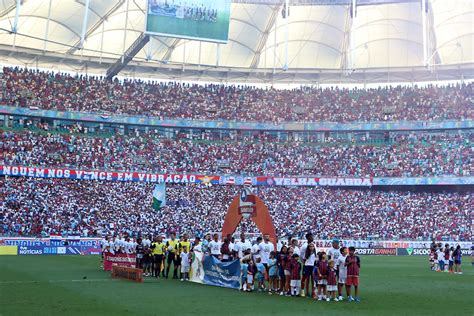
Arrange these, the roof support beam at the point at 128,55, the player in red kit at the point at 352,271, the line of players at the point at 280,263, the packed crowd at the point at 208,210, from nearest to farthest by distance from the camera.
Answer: the player in red kit at the point at 352,271 < the line of players at the point at 280,263 < the packed crowd at the point at 208,210 < the roof support beam at the point at 128,55

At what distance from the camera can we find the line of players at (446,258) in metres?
35.8

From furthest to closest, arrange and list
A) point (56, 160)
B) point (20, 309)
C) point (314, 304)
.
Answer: point (56, 160)
point (314, 304)
point (20, 309)

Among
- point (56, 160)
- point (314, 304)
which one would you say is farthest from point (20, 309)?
point (56, 160)

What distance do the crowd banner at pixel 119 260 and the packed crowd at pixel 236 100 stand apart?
34.9m

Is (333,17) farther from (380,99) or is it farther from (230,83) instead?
(230,83)

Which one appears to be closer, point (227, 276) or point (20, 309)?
point (20, 309)

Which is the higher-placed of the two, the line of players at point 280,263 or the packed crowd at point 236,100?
the packed crowd at point 236,100

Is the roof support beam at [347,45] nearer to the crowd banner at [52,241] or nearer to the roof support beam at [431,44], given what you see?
the roof support beam at [431,44]

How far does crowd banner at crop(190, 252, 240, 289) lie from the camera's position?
24828mm

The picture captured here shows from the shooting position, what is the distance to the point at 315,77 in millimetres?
73375

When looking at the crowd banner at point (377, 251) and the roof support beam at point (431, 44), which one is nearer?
the crowd banner at point (377, 251)

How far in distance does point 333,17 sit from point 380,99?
1133 centimetres

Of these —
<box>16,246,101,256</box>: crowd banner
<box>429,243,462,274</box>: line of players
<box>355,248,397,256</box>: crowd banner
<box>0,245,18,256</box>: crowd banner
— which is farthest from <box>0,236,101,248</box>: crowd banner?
<box>429,243,462,274</box>: line of players

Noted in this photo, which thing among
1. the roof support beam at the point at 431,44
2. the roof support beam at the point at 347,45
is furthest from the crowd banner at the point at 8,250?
the roof support beam at the point at 431,44
